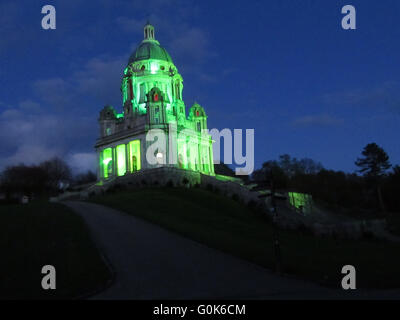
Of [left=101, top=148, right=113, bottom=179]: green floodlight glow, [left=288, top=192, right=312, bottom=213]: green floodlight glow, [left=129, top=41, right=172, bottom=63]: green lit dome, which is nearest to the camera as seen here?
[left=288, top=192, right=312, bottom=213]: green floodlight glow

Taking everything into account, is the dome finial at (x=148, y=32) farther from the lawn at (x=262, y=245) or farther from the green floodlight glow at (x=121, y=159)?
the lawn at (x=262, y=245)

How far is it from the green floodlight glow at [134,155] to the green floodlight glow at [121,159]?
1.90 metres

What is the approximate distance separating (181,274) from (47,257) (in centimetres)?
719

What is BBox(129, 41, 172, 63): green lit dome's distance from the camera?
88.6m

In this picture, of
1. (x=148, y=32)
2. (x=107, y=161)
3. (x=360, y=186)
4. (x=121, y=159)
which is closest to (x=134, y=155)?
(x=121, y=159)

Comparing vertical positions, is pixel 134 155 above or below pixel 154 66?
below

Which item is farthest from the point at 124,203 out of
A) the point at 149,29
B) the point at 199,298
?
the point at 149,29

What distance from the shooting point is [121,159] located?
266 feet

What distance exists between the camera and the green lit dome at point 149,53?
88625 millimetres

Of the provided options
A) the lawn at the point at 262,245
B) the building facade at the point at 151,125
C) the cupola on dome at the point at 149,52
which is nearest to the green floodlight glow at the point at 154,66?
the building facade at the point at 151,125

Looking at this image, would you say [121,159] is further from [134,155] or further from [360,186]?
[360,186]

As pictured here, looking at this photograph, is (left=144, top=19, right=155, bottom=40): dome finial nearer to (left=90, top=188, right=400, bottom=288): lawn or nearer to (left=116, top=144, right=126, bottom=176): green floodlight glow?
(left=116, top=144, right=126, bottom=176): green floodlight glow

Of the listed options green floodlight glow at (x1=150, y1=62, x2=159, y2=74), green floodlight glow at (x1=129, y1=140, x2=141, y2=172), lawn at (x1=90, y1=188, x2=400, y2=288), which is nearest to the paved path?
lawn at (x1=90, y1=188, x2=400, y2=288)
